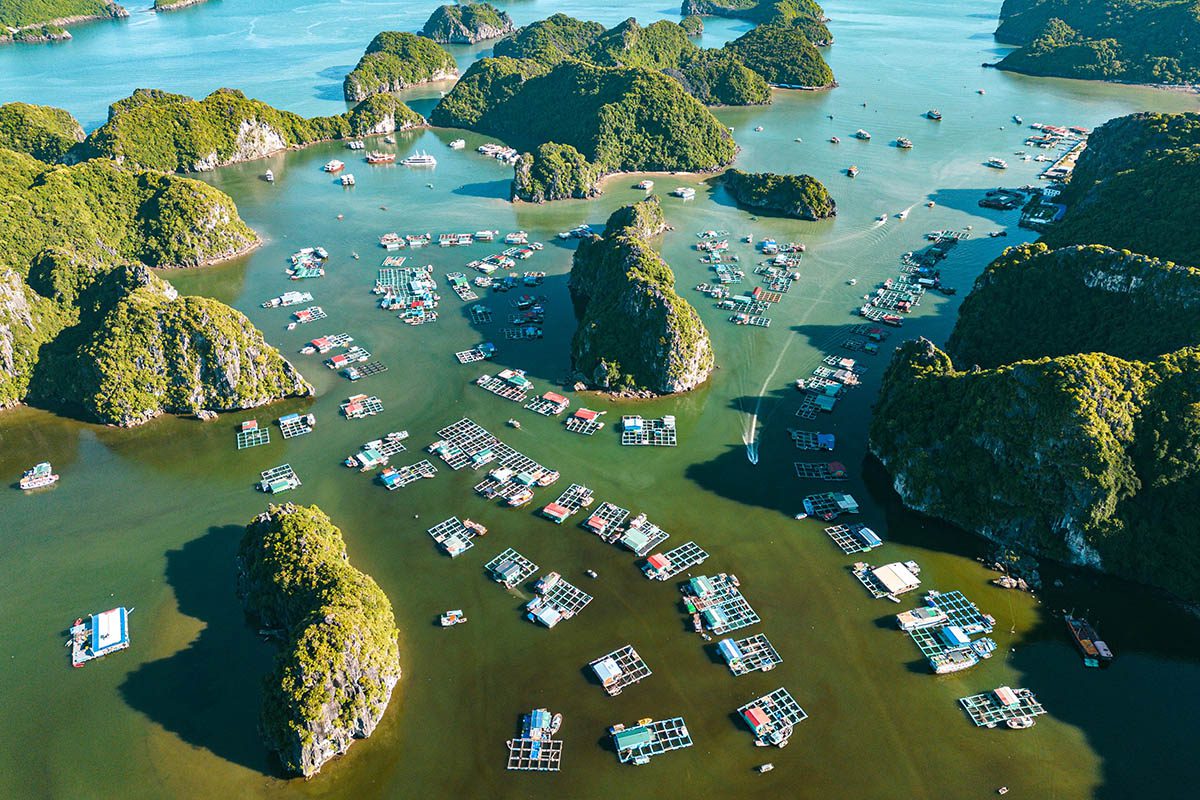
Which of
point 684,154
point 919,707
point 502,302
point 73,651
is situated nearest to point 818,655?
point 919,707

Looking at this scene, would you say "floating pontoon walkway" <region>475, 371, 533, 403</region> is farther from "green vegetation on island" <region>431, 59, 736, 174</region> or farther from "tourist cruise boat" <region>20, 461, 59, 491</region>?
"green vegetation on island" <region>431, 59, 736, 174</region>

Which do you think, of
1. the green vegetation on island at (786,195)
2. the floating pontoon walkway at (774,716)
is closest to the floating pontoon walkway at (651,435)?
the floating pontoon walkway at (774,716)

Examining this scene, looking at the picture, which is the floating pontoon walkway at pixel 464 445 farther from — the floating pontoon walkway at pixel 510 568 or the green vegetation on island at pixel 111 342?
the green vegetation on island at pixel 111 342

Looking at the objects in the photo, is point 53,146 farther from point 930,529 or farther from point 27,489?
point 930,529

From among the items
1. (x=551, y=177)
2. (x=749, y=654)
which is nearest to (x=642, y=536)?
(x=749, y=654)

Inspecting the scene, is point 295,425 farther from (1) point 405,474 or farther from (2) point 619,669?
(2) point 619,669

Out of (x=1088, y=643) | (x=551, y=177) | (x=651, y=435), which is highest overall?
(x=551, y=177)

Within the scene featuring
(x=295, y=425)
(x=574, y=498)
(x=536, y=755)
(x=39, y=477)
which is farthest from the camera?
(x=295, y=425)
